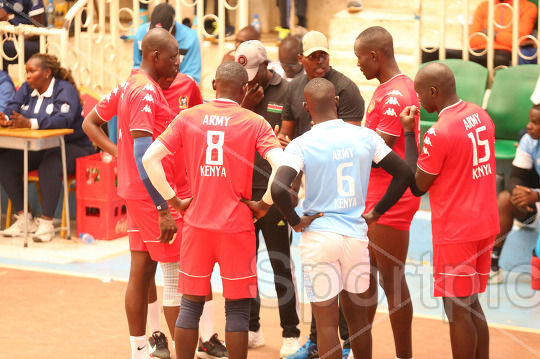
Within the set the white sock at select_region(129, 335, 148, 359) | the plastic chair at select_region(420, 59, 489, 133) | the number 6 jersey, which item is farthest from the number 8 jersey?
the plastic chair at select_region(420, 59, 489, 133)

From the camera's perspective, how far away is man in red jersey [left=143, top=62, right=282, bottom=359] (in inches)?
180

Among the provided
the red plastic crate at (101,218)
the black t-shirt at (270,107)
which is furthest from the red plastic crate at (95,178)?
the black t-shirt at (270,107)

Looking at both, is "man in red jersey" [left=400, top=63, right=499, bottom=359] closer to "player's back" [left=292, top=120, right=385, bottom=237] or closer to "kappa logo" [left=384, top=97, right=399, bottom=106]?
"kappa logo" [left=384, top=97, right=399, bottom=106]

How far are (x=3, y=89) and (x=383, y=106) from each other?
511cm

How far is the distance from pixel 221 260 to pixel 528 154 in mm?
3523

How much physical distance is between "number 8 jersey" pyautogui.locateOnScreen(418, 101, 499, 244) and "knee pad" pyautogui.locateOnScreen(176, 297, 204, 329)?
4.65ft

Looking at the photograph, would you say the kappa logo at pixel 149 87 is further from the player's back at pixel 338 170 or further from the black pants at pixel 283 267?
the black pants at pixel 283 267

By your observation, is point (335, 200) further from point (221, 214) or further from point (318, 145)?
point (221, 214)

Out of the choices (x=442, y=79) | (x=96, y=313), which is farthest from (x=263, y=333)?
(x=442, y=79)

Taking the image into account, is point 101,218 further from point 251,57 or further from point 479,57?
point 479,57

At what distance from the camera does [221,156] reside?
4.56m

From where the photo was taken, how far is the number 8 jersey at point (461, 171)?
181 inches

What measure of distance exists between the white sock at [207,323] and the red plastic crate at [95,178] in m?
3.18

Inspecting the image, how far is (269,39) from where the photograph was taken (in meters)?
11.2
